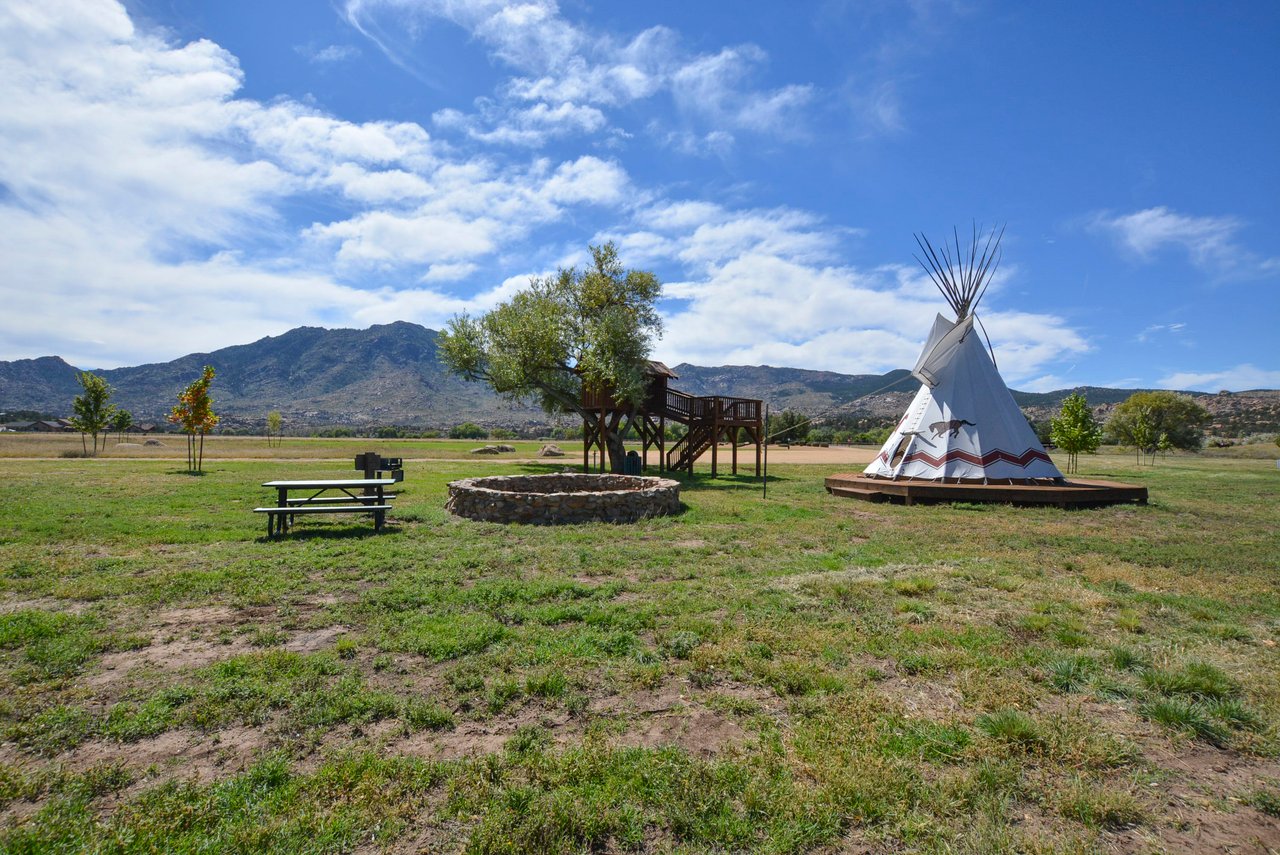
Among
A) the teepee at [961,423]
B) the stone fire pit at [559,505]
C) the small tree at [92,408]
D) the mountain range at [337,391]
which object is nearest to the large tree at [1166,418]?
the mountain range at [337,391]

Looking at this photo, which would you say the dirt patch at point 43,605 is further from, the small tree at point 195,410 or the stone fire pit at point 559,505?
the small tree at point 195,410

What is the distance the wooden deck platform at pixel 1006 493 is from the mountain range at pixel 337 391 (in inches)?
3387

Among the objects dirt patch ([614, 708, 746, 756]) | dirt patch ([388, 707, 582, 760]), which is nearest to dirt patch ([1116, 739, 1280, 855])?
dirt patch ([614, 708, 746, 756])

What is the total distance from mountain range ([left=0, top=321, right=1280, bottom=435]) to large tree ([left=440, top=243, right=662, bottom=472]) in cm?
7802

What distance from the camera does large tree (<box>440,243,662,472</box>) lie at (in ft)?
81.8

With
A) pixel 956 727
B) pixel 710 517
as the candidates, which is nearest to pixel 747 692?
pixel 956 727

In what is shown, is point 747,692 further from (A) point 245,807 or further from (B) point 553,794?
(A) point 245,807

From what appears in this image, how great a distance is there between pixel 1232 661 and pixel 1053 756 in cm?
296

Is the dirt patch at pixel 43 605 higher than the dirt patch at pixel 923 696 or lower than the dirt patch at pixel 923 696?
higher

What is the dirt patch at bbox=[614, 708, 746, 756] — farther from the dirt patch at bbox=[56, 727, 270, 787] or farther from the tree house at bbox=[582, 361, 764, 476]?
the tree house at bbox=[582, 361, 764, 476]

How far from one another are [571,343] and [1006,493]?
18.3 metres

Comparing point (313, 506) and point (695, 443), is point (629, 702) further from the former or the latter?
point (695, 443)

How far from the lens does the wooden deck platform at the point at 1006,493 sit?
15.4 metres

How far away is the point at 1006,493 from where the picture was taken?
15836 millimetres
